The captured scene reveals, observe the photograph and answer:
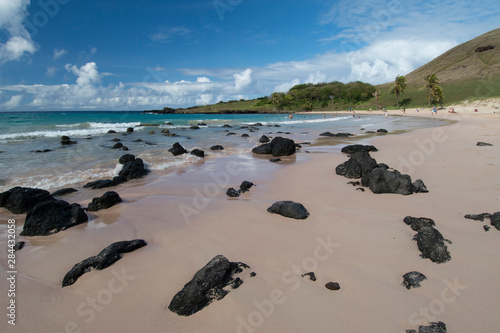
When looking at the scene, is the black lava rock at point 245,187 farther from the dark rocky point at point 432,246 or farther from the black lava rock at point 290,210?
the dark rocky point at point 432,246

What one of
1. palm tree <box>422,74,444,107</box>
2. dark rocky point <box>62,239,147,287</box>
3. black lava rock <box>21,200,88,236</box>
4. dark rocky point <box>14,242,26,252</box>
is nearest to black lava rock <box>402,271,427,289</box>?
dark rocky point <box>62,239,147,287</box>

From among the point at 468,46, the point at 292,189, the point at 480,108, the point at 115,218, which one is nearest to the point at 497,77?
the point at 480,108

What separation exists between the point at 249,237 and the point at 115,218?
3299 mm

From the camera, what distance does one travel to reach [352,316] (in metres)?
2.95

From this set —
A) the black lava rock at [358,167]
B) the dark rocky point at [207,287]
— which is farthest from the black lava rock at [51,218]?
the black lava rock at [358,167]

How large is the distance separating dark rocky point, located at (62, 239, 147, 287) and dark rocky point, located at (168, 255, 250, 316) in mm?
1504

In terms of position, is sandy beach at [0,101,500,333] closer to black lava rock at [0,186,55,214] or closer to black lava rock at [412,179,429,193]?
black lava rock at [412,179,429,193]

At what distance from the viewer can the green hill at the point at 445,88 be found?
67.9m

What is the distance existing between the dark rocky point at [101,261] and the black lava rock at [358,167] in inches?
265

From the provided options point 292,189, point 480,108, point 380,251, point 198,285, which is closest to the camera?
point 198,285

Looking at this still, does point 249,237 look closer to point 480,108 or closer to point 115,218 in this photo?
point 115,218

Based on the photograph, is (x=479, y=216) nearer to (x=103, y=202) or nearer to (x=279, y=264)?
(x=279, y=264)

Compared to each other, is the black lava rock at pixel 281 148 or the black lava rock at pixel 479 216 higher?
the black lava rock at pixel 281 148

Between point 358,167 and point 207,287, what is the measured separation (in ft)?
22.4
